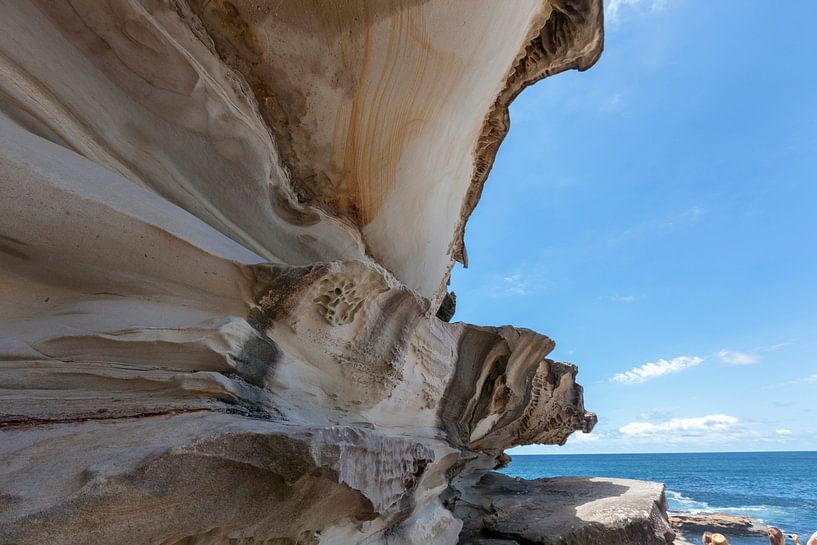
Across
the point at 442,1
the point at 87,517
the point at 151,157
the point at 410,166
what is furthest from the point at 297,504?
the point at 442,1

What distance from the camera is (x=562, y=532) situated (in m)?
2.68

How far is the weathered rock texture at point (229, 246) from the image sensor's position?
1.07 m

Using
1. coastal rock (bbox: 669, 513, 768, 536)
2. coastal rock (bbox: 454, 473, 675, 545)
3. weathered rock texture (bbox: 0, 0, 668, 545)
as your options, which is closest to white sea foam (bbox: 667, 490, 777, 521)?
coastal rock (bbox: 669, 513, 768, 536)

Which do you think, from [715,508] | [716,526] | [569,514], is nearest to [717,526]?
[716,526]

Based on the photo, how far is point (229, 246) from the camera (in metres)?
1.73

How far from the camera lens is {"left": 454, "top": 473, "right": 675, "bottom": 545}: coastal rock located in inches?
105

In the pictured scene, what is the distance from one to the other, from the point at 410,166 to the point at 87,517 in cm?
193

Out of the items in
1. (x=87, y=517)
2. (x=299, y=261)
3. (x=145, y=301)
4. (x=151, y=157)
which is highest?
(x=151, y=157)

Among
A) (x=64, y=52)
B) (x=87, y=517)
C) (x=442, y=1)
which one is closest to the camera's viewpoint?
(x=87, y=517)

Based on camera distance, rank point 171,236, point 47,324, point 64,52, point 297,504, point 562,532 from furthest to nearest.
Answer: point 562,532 < point 64,52 < point 171,236 < point 47,324 < point 297,504

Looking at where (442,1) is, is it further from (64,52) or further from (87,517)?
(87,517)

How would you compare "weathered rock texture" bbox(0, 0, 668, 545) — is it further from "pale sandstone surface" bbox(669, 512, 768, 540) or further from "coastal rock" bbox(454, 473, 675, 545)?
"pale sandstone surface" bbox(669, 512, 768, 540)

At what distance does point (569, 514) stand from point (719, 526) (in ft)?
48.4

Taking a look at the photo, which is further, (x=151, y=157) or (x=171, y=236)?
(x=151, y=157)
